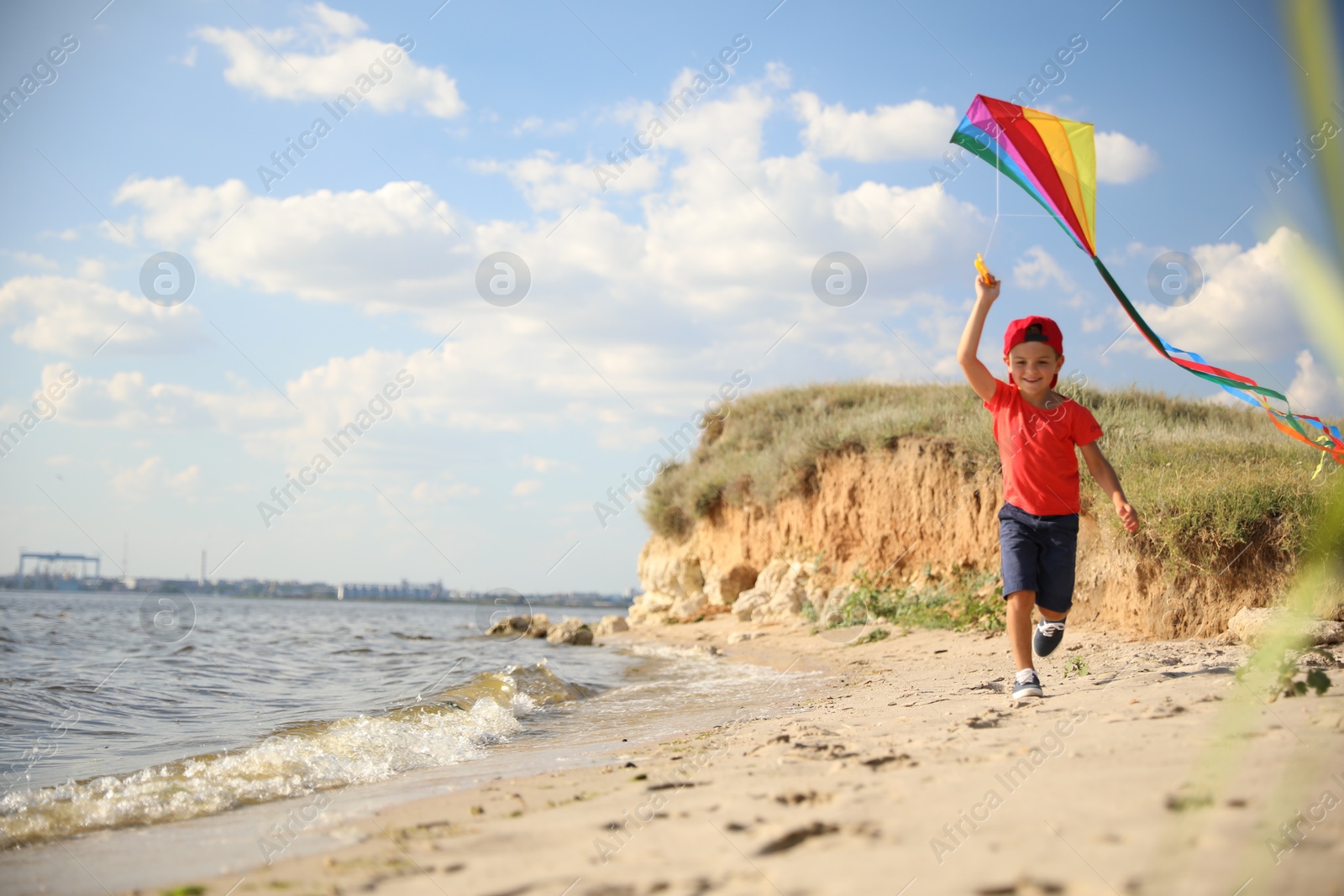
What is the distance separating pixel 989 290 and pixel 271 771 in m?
4.73

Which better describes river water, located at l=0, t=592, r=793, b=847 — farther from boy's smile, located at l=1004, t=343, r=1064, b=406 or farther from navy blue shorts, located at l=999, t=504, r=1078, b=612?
boy's smile, located at l=1004, t=343, r=1064, b=406

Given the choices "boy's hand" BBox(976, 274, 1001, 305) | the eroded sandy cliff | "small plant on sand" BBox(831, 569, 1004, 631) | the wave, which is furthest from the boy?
"small plant on sand" BBox(831, 569, 1004, 631)

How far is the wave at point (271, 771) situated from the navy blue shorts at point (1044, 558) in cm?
350

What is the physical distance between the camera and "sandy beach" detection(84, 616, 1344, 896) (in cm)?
205

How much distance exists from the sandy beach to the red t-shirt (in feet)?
3.54

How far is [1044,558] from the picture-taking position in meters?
4.82

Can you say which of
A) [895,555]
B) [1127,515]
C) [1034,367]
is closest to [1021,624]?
[1127,515]

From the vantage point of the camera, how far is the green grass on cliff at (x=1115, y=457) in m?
6.94

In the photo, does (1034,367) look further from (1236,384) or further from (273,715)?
(273,715)

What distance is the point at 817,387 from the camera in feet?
62.3

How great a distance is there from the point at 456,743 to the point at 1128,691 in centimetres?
408

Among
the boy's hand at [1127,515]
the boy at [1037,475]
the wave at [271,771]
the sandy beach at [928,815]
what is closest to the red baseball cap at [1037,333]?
the boy at [1037,475]

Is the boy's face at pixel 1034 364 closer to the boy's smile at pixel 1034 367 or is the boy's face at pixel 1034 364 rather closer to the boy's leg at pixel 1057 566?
the boy's smile at pixel 1034 367

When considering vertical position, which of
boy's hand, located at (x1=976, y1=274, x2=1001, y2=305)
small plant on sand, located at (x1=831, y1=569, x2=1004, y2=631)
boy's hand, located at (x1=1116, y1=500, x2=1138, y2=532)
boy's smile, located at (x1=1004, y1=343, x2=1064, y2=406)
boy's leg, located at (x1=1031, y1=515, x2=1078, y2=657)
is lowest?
small plant on sand, located at (x1=831, y1=569, x2=1004, y2=631)
